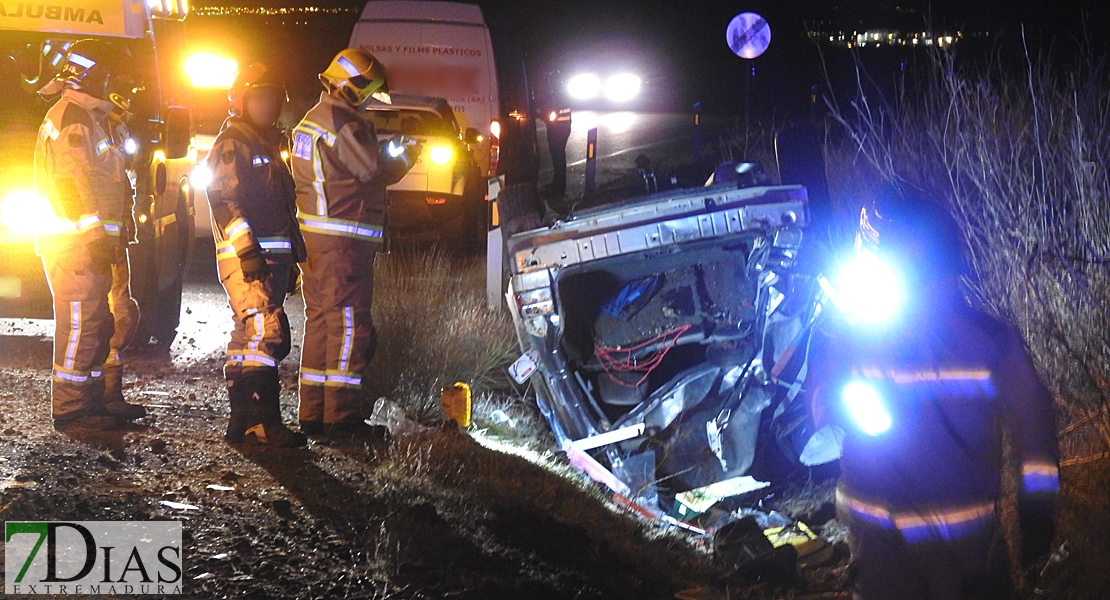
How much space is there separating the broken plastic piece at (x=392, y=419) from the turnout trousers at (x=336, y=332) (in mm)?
169

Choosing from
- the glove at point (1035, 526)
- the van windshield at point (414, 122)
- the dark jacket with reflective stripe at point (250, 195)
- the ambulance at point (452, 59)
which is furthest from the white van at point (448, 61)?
the glove at point (1035, 526)

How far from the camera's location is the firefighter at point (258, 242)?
4934mm

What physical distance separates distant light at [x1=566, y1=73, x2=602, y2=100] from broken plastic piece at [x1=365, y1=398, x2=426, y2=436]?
1129 cm

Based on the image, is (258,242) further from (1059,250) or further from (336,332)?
(1059,250)

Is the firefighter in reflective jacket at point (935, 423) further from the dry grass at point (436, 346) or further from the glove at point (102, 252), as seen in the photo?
the glove at point (102, 252)

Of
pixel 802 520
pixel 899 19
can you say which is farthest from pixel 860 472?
pixel 899 19

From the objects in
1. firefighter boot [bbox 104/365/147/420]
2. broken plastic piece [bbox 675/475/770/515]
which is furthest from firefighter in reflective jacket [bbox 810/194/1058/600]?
firefighter boot [bbox 104/365/147/420]

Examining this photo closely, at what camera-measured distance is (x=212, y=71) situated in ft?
28.9

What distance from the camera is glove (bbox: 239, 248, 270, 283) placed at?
4.83 m

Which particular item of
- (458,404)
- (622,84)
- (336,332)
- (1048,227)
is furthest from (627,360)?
(622,84)

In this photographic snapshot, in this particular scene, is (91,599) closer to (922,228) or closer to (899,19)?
(922,228)

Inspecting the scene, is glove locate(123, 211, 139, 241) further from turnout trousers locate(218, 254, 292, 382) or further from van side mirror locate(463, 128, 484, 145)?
van side mirror locate(463, 128, 484, 145)

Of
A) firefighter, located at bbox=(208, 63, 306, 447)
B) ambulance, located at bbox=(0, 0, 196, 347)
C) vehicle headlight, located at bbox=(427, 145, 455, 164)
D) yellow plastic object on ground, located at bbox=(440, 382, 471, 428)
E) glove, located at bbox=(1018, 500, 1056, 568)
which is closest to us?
glove, located at bbox=(1018, 500, 1056, 568)

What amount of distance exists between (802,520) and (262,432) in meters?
2.60
